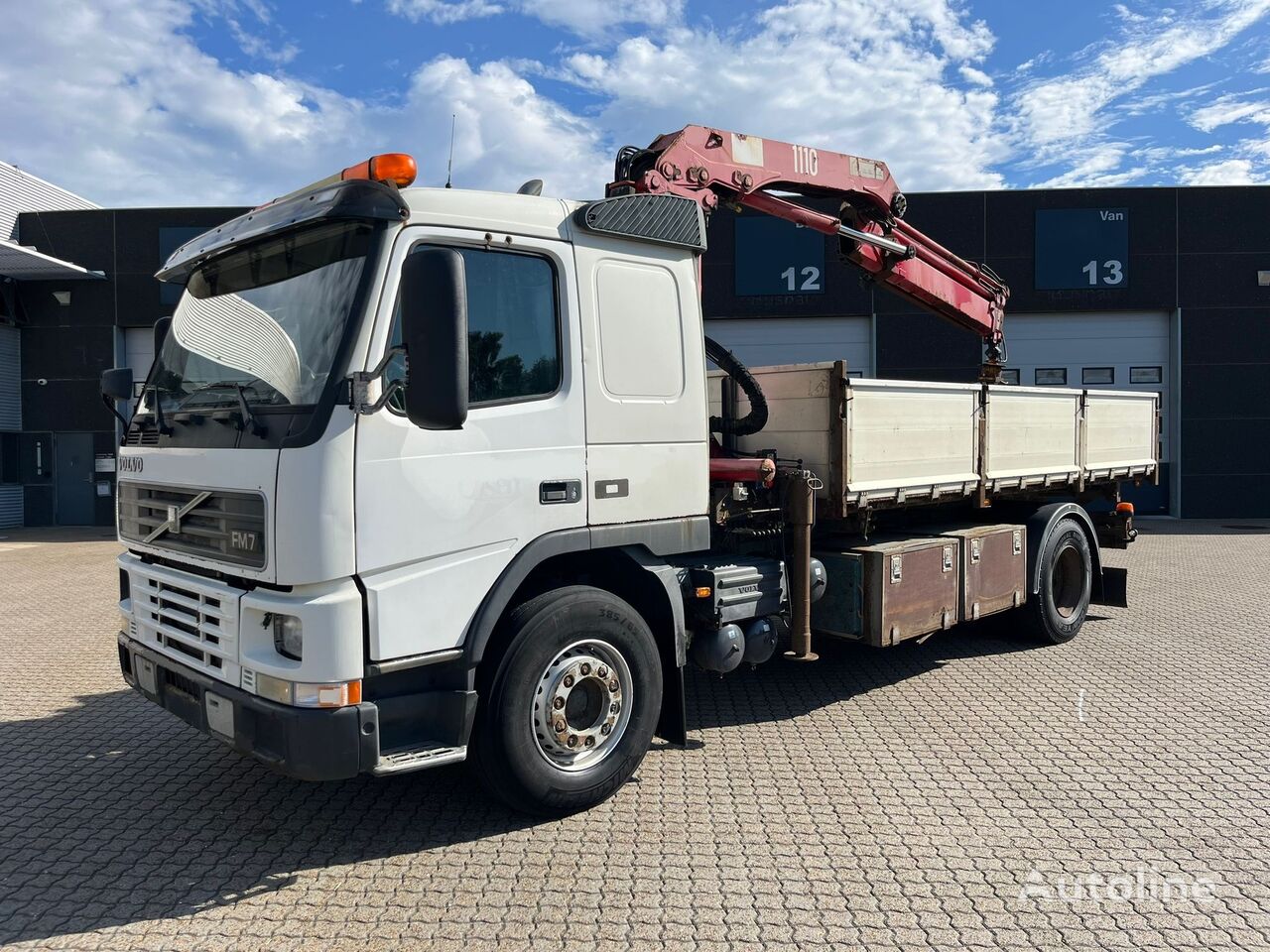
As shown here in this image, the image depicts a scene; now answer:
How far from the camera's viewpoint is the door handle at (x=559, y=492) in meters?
3.91

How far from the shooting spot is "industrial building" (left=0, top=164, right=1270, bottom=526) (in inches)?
733

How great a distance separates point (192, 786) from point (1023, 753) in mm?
4426

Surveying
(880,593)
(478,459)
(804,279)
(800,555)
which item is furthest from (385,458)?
(804,279)

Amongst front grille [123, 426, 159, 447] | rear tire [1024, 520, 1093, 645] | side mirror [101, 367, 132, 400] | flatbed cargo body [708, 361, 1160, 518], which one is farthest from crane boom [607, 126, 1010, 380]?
side mirror [101, 367, 132, 400]

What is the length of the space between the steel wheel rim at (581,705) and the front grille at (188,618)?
1.27 m

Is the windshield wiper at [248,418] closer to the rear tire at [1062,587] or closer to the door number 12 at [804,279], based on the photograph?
the rear tire at [1062,587]

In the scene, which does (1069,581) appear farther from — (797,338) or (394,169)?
(797,338)

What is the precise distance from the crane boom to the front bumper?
3180 mm

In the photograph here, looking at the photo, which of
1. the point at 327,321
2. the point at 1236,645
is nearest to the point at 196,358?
the point at 327,321

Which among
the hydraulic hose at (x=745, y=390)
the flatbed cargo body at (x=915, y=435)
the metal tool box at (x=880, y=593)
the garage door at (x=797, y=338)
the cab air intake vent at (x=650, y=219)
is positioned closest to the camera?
the cab air intake vent at (x=650, y=219)

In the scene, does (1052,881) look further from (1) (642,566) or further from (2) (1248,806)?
(1) (642,566)

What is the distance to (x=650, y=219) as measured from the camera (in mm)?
4422

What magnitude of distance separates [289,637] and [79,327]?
19.7 m

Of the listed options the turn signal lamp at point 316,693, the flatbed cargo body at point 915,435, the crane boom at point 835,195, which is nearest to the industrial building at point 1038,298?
the crane boom at point 835,195
